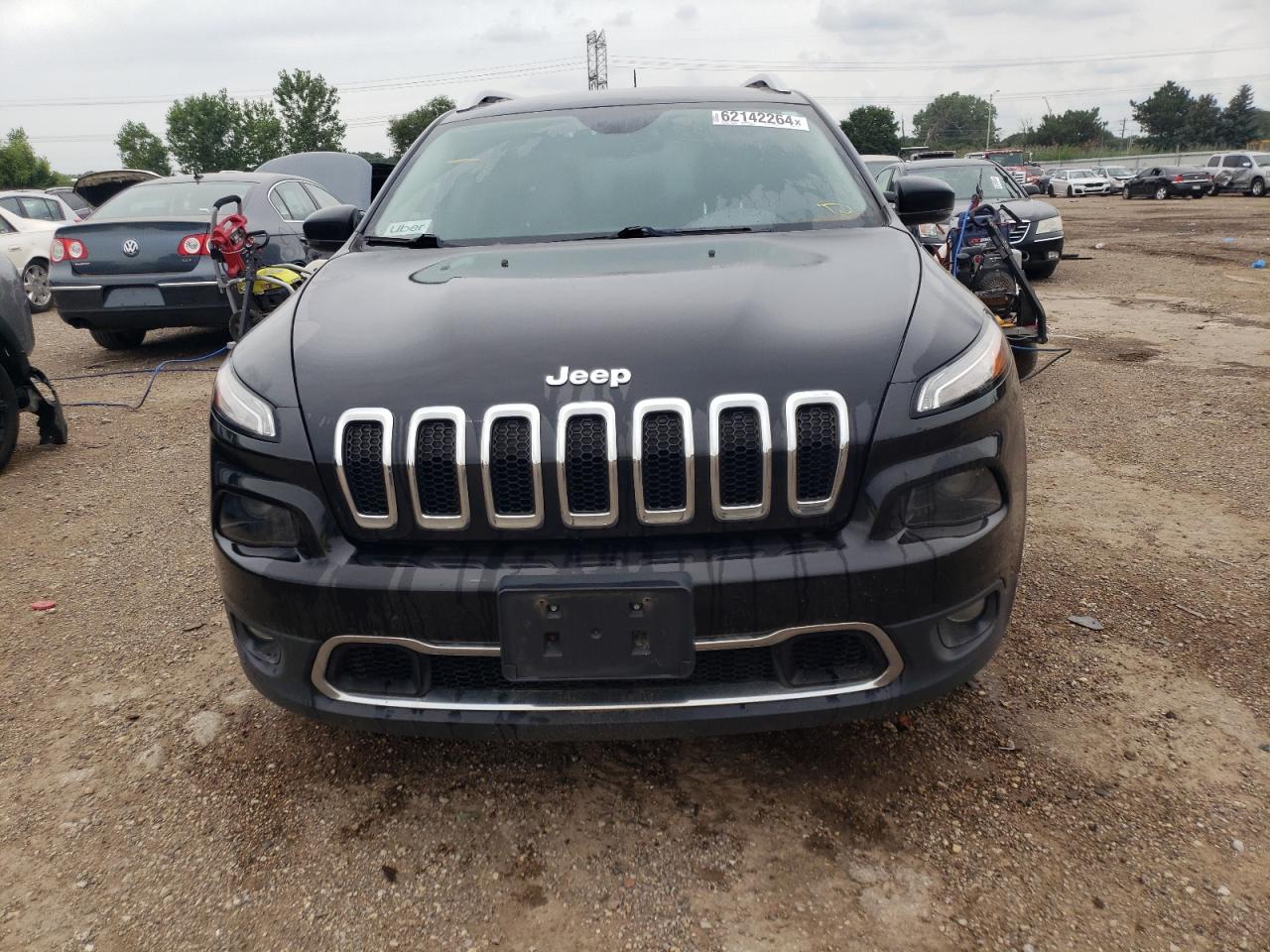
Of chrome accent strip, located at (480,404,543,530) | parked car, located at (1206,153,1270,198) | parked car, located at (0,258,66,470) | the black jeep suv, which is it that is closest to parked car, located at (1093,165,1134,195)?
parked car, located at (1206,153,1270,198)

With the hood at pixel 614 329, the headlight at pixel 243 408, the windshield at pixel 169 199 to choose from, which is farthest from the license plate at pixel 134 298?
the headlight at pixel 243 408

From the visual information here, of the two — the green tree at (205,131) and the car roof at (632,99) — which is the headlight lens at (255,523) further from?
the green tree at (205,131)

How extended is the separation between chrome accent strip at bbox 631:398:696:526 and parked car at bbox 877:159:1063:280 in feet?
33.0

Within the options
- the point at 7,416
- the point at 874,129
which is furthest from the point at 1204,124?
the point at 7,416

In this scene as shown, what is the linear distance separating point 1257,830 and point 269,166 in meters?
14.2

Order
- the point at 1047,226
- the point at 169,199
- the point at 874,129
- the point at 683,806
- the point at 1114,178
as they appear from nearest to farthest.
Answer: the point at 683,806 → the point at 169,199 → the point at 1047,226 → the point at 1114,178 → the point at 874,129

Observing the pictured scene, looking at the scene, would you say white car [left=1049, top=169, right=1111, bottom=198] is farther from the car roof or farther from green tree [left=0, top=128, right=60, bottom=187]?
green tree [left=0, top=128, right=60, bottom=187]

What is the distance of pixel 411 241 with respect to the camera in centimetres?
299

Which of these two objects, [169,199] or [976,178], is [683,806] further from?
[976,178]

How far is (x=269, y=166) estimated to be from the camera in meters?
13.6

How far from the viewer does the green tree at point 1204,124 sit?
78000 mm

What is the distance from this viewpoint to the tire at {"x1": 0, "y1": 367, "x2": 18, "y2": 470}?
4.96m

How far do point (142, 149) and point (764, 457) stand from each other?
102m

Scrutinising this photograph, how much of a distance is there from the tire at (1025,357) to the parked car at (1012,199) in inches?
196
